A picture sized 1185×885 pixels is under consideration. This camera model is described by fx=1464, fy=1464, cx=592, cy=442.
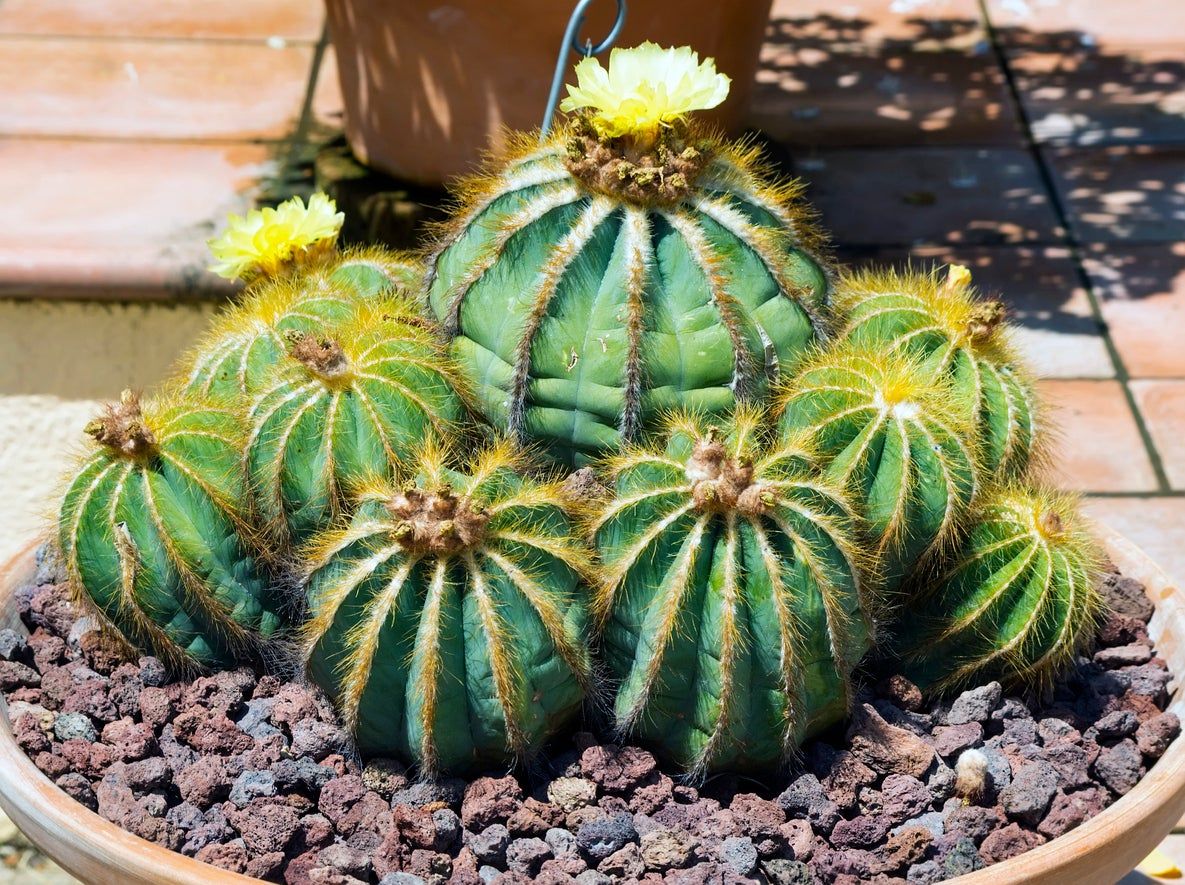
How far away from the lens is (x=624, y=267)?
1865 millimetres

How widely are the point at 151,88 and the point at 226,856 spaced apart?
392 cm

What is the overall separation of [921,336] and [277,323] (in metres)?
0.92

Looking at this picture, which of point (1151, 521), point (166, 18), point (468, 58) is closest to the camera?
point (1151, 521)

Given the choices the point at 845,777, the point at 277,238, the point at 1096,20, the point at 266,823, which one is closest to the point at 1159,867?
the point at 845,777

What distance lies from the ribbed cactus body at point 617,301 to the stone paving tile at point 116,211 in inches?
92.1

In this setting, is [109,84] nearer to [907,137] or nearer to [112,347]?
[112,347]

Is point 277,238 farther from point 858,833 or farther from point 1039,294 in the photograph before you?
point 1039,294

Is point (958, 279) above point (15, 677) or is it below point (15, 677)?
above

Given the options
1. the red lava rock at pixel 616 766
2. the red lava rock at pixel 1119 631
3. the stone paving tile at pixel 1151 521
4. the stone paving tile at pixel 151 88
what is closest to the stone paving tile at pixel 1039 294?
the stone paving tile at pixel 1151 521

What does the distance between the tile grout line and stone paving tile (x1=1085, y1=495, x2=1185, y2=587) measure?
5 centimetres

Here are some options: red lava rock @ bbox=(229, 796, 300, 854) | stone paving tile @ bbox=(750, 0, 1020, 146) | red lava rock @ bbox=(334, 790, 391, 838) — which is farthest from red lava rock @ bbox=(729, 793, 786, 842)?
stone paving tile @ bbox=(750, 0, 1020, 146)

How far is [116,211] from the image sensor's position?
14.6 feet

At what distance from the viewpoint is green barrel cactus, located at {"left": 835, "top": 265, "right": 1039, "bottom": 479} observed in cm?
204

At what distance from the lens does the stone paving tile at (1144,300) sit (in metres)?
3.97
